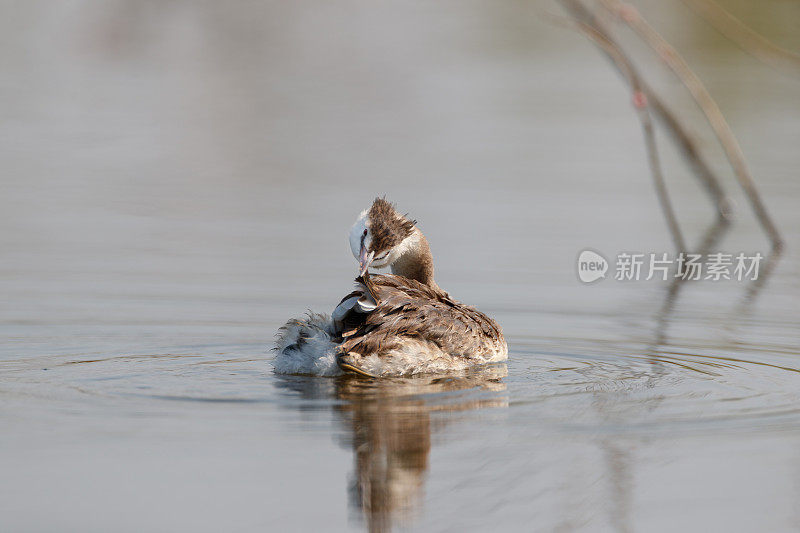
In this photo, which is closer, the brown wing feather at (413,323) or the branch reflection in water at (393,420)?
the branch reflection in water at (393,420)

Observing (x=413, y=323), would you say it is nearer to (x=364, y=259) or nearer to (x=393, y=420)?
(x=364, y=259)

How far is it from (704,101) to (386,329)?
4.59m

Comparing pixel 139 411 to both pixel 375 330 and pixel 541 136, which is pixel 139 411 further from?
pixel 541 136

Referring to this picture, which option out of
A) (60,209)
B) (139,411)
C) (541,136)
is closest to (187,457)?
(139,411)

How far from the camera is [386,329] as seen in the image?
7168 mm

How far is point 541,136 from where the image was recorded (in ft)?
53.8

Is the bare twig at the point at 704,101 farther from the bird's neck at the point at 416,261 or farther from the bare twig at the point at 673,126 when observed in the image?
the bird's neck at the point at 416,261

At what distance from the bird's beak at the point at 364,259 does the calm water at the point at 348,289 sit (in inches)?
29.6

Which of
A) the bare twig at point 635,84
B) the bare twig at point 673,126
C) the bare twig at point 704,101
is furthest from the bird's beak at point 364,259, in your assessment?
the bare twig at point 673,126

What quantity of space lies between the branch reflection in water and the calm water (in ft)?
0.08

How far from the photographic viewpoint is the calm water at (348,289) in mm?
5191

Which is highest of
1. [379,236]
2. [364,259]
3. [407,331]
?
[379,236]

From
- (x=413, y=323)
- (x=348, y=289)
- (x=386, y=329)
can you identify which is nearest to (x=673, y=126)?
(x=348, y=289)

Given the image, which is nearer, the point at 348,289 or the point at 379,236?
the point at 379,236
